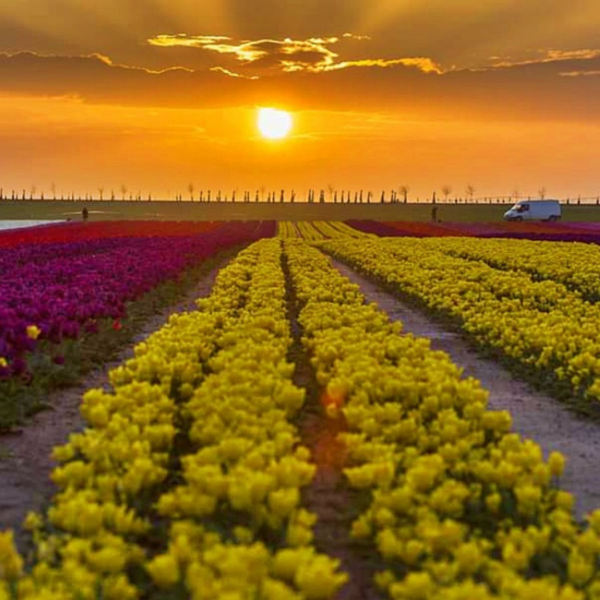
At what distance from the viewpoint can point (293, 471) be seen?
17.8 ft

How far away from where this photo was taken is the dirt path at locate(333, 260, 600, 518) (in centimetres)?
802

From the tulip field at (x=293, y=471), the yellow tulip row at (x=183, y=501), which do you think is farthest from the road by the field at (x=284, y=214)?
the yellow tulip row at (x=183, y=501)

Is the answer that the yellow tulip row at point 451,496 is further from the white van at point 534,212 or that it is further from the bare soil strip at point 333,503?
the white van at point 534,212

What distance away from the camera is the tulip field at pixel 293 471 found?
454 cm

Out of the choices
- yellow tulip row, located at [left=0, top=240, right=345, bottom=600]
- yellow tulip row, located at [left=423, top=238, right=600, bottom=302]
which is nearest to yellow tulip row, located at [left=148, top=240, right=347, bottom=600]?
yellow tulip row, located at [left=0, top=240, right=345, bottom=600]

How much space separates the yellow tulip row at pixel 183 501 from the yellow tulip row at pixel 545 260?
15.1 m

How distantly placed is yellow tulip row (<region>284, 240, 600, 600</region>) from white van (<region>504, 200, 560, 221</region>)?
7274 centimetres

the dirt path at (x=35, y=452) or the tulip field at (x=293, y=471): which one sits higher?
the tulip field at (x=293, y=471)

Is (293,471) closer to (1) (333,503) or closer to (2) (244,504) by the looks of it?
(2) (244,504)

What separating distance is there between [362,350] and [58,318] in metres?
3.68

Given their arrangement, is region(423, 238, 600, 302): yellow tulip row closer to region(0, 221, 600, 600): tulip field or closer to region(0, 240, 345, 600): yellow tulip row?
region(0, 221, 600, 600): tulip field

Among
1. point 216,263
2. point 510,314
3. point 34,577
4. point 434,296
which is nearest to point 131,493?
point 34,577

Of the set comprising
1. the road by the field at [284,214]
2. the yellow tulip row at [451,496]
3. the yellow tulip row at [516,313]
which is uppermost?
the yellow tulip row at [451,496]

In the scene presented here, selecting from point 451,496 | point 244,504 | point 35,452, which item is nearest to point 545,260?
point 35,452
